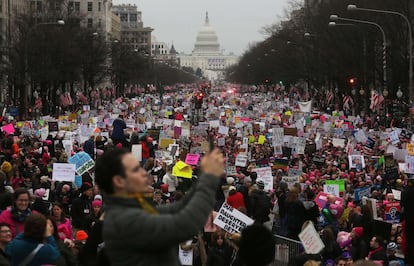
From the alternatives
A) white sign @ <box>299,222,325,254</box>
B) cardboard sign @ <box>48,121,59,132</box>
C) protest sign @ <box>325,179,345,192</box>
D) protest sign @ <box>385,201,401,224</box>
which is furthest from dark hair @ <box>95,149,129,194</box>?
cardboard sign @ <box>48,121,59,132</box>

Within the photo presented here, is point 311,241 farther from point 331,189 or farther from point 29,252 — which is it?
point 331,189

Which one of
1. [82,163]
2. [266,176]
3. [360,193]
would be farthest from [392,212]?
[82,163]

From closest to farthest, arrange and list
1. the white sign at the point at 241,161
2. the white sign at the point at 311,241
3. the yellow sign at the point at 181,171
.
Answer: the white sign at the point at 311,241, the yellow sign at the point at 181,171, the white sign at the point at 241,161

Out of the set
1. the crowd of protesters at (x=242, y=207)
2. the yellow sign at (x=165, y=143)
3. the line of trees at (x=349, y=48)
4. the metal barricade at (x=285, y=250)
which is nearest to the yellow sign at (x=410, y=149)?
the crowd of protesters at (x=242, y=207)

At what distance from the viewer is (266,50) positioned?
125312 millimetres

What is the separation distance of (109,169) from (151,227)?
37 cm

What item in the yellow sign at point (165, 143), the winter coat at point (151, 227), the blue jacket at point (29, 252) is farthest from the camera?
the yellow sign at point (165, 143)

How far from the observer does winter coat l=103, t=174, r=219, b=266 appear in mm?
4406

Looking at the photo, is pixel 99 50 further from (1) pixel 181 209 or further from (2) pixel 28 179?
(1) pixel 181 209

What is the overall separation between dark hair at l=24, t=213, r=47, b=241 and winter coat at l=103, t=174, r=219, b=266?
7.30 feet

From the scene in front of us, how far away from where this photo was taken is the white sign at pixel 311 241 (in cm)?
971

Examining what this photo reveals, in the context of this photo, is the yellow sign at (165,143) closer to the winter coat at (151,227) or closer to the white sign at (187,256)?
the white sign at (187,256)

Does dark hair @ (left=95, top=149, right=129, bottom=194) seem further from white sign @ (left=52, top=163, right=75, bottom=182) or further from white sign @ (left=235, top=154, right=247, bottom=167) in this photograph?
white sign @ (left=235, top=154, right=247, bottom=167)

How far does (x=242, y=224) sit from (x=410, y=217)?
1.88 metres
